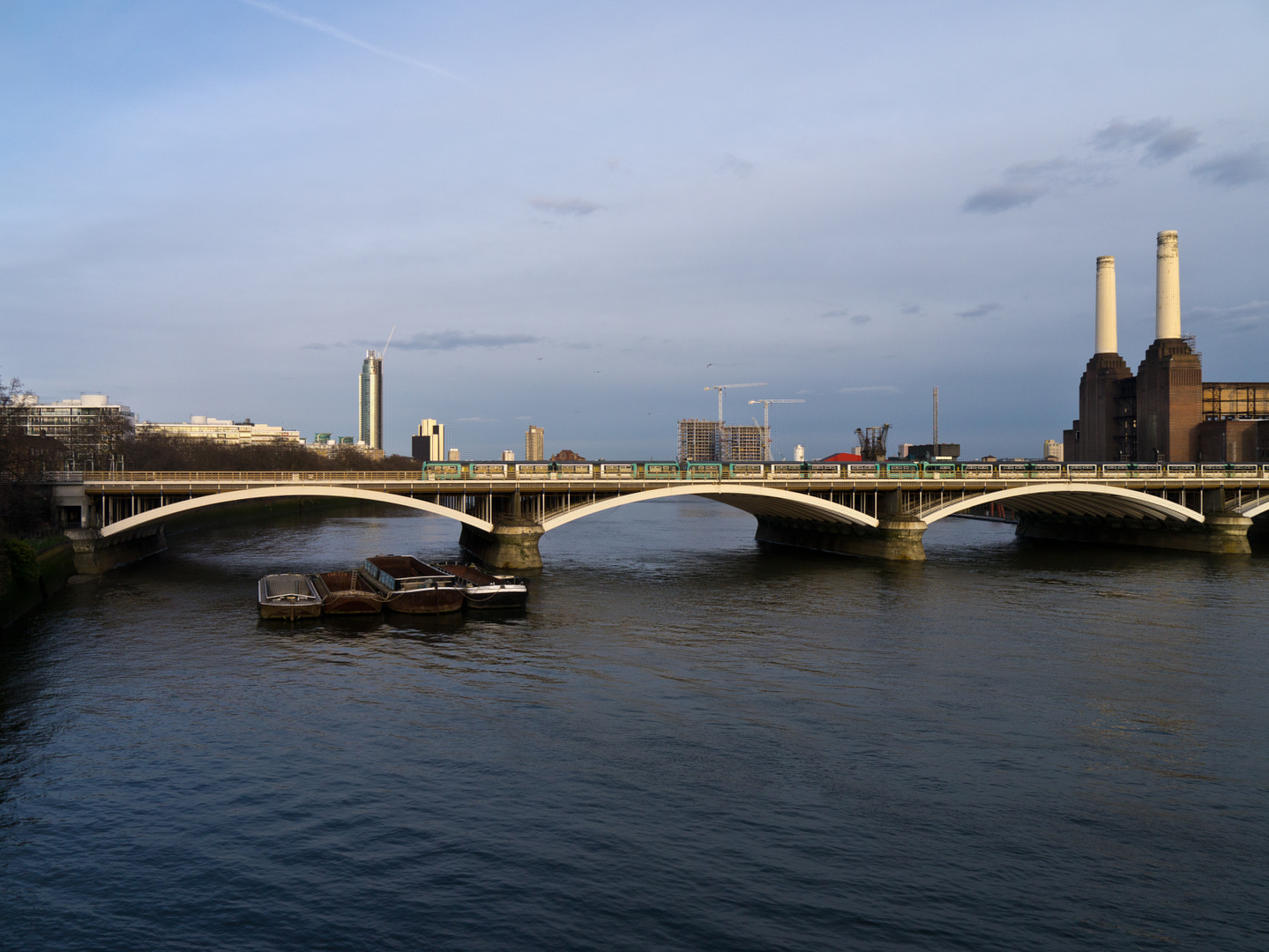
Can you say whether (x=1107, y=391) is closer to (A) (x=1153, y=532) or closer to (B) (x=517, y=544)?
(A) (x=1153, y=532)

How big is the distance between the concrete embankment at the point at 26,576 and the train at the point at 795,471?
23.8 metres

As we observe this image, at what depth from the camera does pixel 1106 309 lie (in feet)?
452

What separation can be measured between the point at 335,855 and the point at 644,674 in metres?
17.7

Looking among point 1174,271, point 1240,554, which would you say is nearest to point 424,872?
point 1240,554

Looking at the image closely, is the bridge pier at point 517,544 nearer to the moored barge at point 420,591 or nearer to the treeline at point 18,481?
the moored barge at point 420,591

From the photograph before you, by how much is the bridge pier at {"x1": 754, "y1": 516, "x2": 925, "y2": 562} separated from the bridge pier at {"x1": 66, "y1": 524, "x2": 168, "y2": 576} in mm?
58137

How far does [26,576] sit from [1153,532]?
91.4 metres

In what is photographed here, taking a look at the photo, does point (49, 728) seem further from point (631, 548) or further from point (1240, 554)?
point (1240, 554)

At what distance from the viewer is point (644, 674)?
35.7 meters

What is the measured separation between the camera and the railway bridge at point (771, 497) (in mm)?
64000

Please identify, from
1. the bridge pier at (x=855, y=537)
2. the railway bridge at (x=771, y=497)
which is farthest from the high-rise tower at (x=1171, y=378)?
the bridge pier at (x=855, y=537)

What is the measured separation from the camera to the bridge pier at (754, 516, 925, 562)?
7350 centimetres

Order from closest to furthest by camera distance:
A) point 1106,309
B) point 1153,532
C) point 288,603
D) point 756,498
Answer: point 288,603 < point 756,498 < point 1153,532 < point 1106,309

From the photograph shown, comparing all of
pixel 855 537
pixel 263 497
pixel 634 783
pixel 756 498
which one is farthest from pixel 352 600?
pixel 855 537
